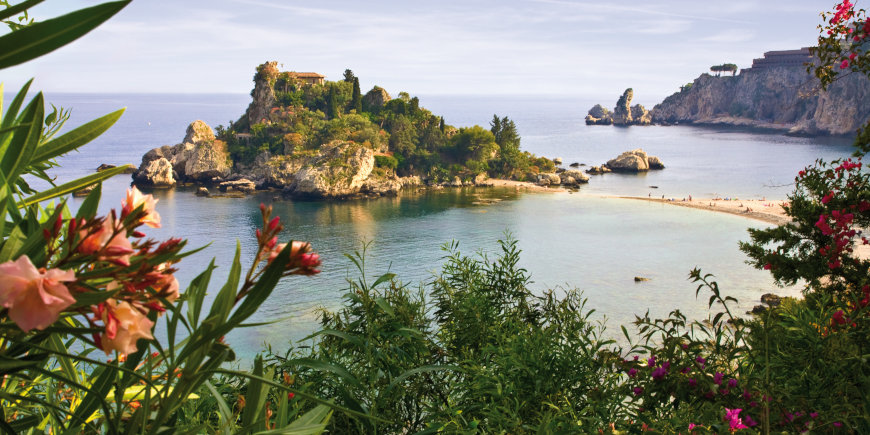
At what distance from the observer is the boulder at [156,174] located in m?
44.8

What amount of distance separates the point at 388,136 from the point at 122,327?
48986mm

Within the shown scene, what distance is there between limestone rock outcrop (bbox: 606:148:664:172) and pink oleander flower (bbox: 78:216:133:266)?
56.1m

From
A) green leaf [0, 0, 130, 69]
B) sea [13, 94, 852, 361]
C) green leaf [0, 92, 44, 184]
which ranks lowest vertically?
sea [13, 94, 852, 361]

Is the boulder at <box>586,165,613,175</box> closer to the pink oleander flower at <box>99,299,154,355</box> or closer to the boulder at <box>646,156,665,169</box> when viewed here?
the boulder at <box>646,156,665,169</box>

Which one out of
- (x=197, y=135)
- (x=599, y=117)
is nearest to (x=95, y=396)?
(x=197, y=135)

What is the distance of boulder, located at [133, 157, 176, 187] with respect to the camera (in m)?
44.8

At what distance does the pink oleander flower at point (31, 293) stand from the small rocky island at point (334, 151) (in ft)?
136

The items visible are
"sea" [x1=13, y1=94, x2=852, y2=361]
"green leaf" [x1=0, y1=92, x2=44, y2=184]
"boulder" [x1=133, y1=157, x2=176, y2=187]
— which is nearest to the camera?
"green leaf" [x1=0, y1=92, x2=44, y2=184]

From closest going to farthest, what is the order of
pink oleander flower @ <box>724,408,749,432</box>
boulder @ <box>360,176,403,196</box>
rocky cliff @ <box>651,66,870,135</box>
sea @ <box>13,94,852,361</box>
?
pink oleander flower @ <box>724,408,749,432</box> → sea @ <box>13,94,852,361</box> → boulder @ <box>360,176,403,196</box> → rocky cliff @ <box>651,66,870,135</box>

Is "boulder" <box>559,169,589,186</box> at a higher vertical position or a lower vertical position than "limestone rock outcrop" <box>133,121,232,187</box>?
lower

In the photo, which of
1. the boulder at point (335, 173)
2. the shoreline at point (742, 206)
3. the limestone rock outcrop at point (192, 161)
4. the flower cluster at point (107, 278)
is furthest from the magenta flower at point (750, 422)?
the limestone rock outcrop at point (192, 161)

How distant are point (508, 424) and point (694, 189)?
46.6 metres

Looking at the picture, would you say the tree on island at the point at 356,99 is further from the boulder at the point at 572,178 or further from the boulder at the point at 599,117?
the boulder at the point at 599,117

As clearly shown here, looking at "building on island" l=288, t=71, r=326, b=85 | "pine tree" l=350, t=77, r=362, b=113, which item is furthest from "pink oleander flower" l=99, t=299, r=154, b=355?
"building on island" l=288, t=71, r=326, b=85
